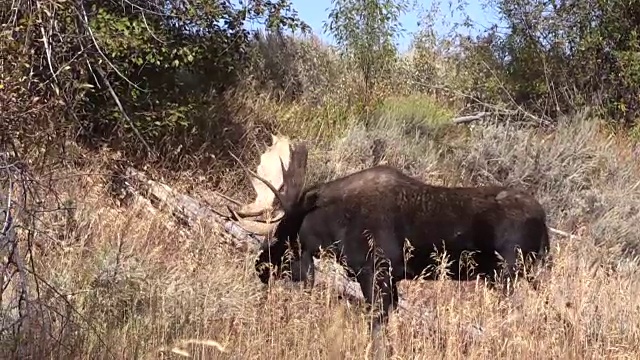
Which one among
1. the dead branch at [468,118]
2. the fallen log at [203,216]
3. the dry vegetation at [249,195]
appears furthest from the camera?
the dead branch at [468,118]

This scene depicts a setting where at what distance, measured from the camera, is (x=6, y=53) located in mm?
4754

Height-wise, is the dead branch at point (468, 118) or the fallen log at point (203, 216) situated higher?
the dead branch at point (468, 118)

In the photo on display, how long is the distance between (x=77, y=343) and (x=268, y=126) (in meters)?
7.42

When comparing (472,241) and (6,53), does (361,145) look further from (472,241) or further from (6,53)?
(6,53)

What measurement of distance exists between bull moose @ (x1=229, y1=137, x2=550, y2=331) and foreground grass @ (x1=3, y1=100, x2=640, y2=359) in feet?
0.94

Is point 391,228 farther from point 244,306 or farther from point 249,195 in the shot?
point 249,195

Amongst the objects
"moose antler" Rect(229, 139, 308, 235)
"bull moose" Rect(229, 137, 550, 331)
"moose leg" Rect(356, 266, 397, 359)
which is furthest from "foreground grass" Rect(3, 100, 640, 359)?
"moose antler" Rect(229, 139, 308, 235)

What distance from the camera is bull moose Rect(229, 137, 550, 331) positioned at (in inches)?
302

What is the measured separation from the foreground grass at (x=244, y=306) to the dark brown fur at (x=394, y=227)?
1.01 ft

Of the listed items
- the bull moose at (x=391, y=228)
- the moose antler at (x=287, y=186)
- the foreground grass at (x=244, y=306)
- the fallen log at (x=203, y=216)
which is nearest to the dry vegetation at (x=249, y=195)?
the foreground grass at (x=244, y=306)

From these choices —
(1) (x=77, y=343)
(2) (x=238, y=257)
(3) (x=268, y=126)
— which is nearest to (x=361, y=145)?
(3) (x=268, y=126)

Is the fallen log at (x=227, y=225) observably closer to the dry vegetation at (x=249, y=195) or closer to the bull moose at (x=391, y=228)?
the dry vegetation at (x=249, y=195)

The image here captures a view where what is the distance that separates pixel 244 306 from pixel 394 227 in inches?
65.3

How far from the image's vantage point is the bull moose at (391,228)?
7673mm
